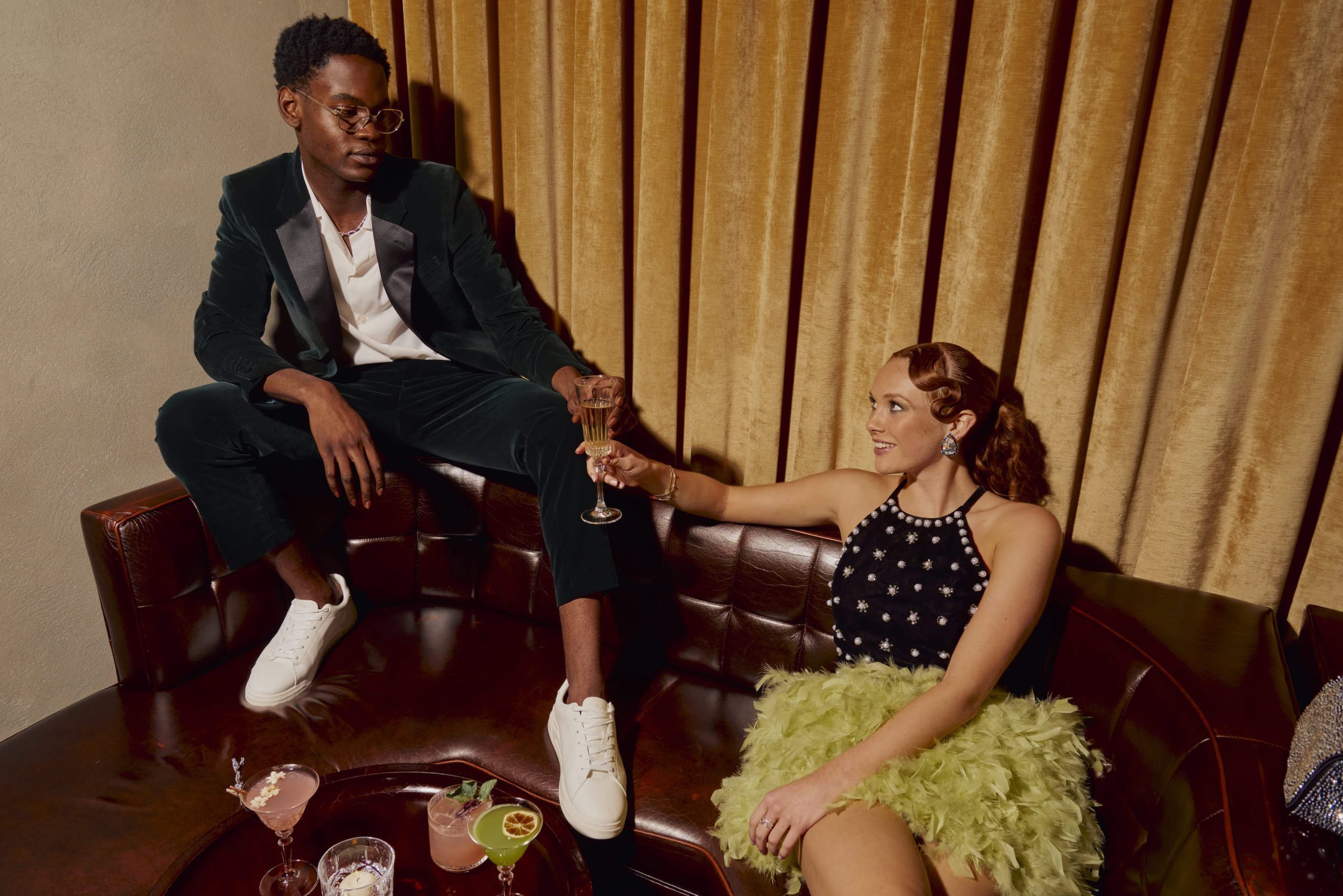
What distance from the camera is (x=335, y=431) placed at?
1839 millimetres

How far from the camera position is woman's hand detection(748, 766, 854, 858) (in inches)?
54.7

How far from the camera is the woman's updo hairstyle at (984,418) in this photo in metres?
1.60

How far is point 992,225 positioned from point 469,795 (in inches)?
58.4

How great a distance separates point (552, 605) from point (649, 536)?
380 millimetres

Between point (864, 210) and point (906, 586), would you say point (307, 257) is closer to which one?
point (864, 210)

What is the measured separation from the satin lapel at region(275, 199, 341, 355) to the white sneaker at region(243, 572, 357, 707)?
2.41 feet

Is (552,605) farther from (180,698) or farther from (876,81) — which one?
(876,81)

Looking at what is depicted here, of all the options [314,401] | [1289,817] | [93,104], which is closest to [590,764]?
[314,401]

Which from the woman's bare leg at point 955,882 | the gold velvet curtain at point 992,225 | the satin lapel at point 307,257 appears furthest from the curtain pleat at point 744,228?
the woman's bare leg at point 955,882

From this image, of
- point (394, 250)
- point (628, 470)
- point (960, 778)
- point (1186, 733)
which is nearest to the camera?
point (1186, 733)

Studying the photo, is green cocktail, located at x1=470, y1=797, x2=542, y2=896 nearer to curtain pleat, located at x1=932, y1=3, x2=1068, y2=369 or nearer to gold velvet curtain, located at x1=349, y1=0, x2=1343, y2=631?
gold velvet curtain, located at x1=349, y1=0, x2=1343, y2=631

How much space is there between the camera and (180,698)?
194 centimetres

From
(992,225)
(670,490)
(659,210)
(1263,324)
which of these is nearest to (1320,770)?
(1263,324)

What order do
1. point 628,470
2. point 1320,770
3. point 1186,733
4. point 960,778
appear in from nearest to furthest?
point 1320,770 < point 1186,733 < point 960,778 < point 628,470
